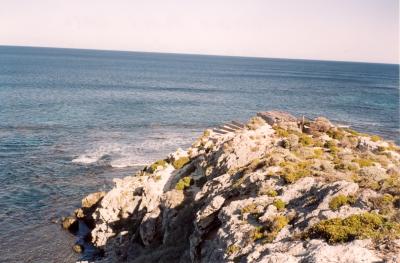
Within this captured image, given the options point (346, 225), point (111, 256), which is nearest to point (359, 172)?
point (346, 225)

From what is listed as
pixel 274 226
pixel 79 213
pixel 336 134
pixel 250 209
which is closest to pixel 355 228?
pixel 274 226

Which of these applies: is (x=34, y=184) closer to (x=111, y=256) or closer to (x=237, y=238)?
(x=111, y=256)

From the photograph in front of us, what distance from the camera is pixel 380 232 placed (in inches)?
618

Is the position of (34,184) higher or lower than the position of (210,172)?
lower

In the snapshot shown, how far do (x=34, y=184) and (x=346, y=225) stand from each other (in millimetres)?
48918

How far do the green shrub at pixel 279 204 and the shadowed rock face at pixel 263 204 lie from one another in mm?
63

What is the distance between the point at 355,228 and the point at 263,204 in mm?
5981

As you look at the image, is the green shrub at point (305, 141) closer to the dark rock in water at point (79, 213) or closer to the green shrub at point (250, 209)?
the green shrub at point (250, 209)

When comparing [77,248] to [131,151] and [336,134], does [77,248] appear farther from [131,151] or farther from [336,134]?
[131,151]

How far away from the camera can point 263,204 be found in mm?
21312

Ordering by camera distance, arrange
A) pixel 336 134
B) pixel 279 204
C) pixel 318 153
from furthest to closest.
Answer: pixel 336 134, pixel 318 153, pixel 279 204

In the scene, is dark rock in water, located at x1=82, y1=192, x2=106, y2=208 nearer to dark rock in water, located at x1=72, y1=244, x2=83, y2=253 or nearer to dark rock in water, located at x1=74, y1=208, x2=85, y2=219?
dark rock in water, located at x1=74, y1=208, x2=85, y2=219

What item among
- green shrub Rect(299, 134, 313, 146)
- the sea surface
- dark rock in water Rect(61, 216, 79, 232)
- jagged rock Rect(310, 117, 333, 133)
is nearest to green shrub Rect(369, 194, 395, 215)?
green shrub Rect(299, 134, 313, 146)

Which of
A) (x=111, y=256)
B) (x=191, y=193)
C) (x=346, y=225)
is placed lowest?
(x=111, y=256)
